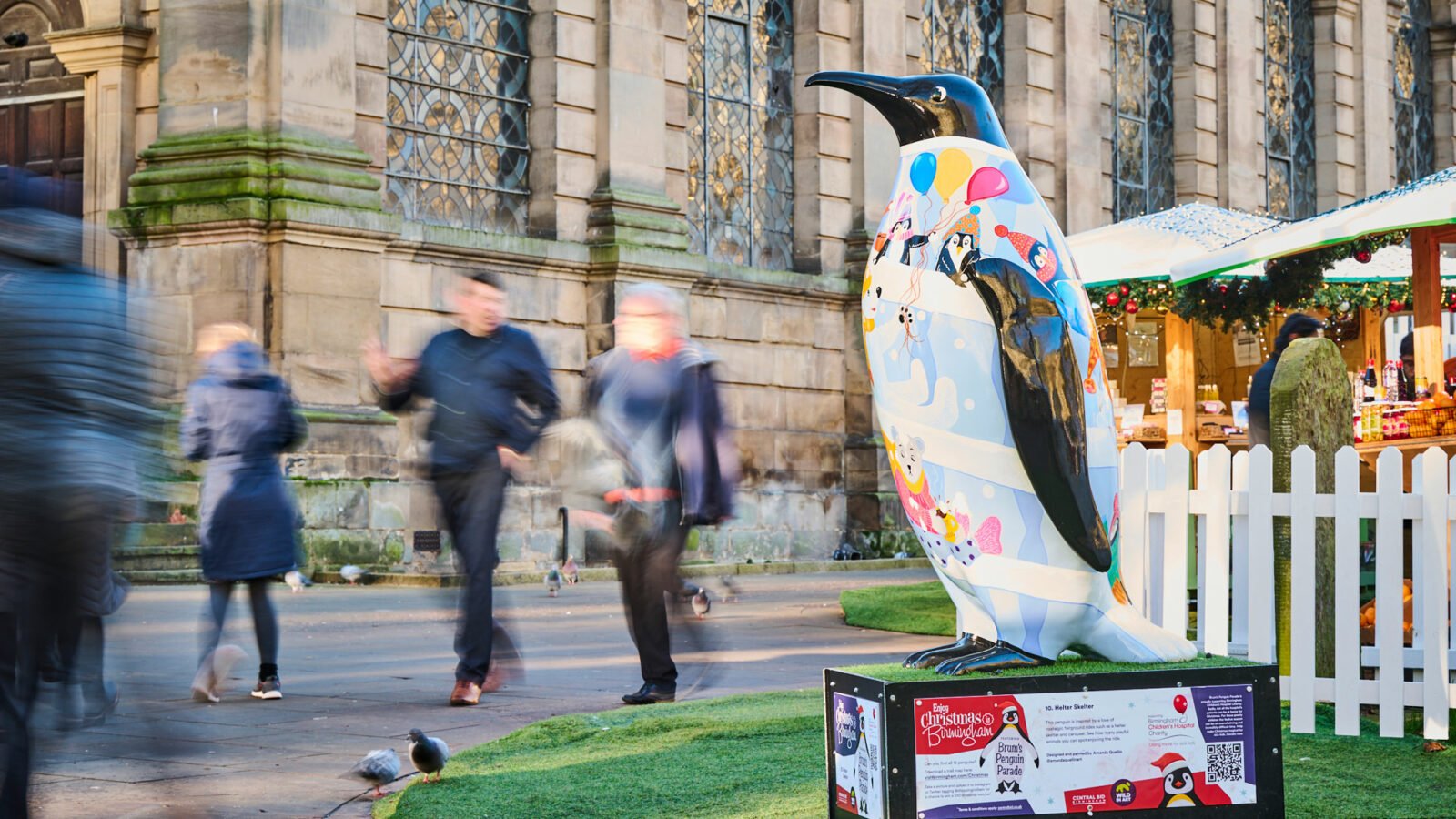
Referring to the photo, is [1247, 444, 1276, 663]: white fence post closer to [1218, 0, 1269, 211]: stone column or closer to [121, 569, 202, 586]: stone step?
[121, 569, 202, 586]: stone step

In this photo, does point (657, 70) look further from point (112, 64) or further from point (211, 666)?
point (211, 666)

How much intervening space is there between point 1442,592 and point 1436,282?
734 cm

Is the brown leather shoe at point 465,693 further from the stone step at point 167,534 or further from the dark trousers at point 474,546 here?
the stone step at point 167,534

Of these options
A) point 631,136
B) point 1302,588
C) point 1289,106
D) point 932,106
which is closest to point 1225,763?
point 932,106

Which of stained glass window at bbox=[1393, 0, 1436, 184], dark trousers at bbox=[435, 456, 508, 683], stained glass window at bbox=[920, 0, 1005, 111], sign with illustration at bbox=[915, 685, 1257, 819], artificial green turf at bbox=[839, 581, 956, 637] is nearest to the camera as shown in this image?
sign with illustration at bbox=[915, 685, 1257, 819]

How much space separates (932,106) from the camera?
15.8 ft

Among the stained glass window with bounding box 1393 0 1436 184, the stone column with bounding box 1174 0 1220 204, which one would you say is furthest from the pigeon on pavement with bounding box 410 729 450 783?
the stained glass window with bounding box 1393 0 1436 184

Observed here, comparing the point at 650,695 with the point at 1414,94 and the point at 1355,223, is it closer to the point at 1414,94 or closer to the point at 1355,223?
the point at 1355,223

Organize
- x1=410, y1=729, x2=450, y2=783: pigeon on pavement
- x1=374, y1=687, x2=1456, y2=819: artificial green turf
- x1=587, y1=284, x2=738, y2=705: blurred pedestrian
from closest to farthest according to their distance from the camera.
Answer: x1=374, y1=687, x2=1456, y2=819: artificial green turf → x1=410, y1=729, x2=450, y2=783: pigeon on pavement → x1=587, y1=284, x2=738, y2=705: blurred pedestrian

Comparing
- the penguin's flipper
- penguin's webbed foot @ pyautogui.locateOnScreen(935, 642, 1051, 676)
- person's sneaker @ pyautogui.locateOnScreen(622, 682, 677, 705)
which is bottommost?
person's sneaker @ pyautogui.locateOnScreen(622, 682, 677, 705)

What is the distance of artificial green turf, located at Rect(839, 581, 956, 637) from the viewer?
1177 centimetres

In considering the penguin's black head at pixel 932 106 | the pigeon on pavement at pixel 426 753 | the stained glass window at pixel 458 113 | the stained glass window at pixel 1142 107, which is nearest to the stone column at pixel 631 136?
the stained glass window at pixel 458 113

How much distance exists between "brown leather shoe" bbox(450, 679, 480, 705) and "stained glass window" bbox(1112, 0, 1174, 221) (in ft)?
64.9

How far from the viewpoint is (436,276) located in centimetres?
1747
